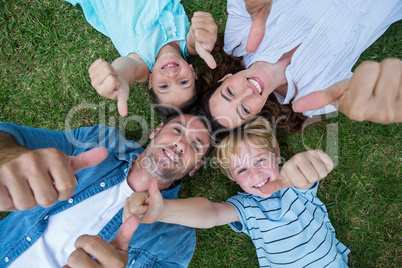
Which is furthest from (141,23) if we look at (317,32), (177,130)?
(317,32)

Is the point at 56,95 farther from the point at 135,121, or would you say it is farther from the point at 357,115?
the point at 357,115

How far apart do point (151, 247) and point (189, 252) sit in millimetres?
386

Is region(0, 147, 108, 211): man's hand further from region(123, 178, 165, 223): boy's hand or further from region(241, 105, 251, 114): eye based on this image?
region(241, 105, 251, 114): eye

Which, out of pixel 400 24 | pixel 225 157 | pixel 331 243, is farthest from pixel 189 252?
pixel 400 24

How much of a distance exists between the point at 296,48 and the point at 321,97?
1419 millimetres

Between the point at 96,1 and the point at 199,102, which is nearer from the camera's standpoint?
the point at 96,1

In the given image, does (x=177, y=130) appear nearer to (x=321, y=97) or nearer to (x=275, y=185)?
(x=275, y=185)

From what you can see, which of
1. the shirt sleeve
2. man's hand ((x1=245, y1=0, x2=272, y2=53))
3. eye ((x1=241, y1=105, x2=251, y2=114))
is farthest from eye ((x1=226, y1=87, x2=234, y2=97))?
the shirt sleeve

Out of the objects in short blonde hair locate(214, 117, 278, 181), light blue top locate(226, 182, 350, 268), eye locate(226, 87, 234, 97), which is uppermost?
eye locate(226, 87, 234, 97)

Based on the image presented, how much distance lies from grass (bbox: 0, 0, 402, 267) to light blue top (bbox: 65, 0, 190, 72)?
277 mm

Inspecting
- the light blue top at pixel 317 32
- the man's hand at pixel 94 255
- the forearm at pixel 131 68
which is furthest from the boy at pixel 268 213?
the forearm at pixel 131 68

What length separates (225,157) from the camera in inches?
97.7

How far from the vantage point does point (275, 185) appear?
5.28 ft

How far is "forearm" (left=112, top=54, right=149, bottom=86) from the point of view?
2.09 metres
